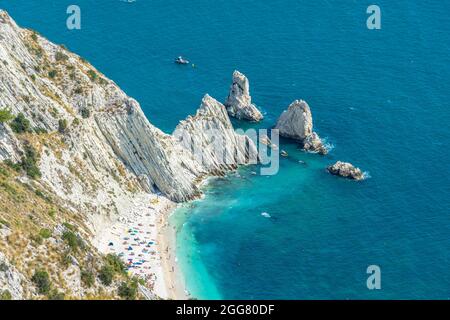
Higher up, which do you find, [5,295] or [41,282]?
[41,282]

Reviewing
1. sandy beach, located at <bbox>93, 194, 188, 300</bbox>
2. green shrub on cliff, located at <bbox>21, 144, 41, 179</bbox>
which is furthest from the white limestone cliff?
sandy beach, located at <bbox>93, 194, 188, 300</bbox>

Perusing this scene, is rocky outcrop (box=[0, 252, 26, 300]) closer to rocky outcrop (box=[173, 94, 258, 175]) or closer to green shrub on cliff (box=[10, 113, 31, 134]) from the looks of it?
green shrub on cliff (box=[10, 113, 31, 134])

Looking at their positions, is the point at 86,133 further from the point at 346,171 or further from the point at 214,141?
the point at 346,171

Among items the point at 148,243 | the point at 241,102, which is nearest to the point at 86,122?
the point at 148,243

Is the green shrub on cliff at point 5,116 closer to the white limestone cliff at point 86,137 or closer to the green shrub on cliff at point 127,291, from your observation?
the white limestone cliff at point 86,137

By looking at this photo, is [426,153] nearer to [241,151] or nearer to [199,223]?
[241,151]
